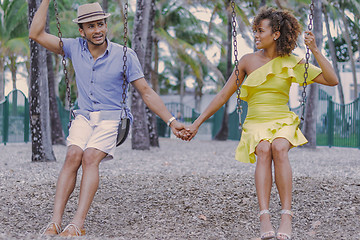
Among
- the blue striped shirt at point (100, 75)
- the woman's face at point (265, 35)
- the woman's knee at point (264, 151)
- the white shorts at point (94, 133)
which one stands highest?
the woman's face at point (265, 35)

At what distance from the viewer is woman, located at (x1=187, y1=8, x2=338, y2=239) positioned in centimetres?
347

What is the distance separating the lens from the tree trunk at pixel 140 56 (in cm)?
1029

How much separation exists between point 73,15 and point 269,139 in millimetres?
20593

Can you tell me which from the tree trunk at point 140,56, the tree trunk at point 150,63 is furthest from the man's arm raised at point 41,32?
the tree trunk at point 150,63

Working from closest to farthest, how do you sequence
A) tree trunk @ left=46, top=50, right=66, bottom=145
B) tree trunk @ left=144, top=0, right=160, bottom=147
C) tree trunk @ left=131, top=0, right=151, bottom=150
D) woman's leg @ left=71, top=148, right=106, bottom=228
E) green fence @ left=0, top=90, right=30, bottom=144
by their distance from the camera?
1. woman's leg @ left=71, top=148, right=106, bottom=228
2. tree trunk @ left=131, top=0, right=151, bottom=150
3. tree trunk @ left=144, top=0, right=160, bottom=147
4. tree trunk @ left=46, top=50, right=66, bottom=145
5. green fence @ left=0, top=90, right=30, bottom=144

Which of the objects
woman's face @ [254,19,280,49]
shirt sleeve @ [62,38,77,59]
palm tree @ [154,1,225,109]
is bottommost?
shirt sleeve @ [62,38,77,59]

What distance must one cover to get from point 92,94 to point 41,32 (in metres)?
0.63

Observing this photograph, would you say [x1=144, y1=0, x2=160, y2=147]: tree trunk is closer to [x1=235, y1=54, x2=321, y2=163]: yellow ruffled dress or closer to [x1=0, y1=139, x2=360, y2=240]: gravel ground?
[x1=0, y1=139, x2=360, y2=240]: gravel ground

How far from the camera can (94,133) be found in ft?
A: 11.7

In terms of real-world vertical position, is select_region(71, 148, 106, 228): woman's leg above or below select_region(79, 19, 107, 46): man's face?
below

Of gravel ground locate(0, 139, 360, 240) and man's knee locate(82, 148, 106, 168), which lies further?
gravel ground locate(0, 139, 360, 240)

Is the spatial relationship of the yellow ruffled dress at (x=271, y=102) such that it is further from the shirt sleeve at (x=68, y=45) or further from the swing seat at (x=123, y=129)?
the shirt sleeve at (x=68, y=45)

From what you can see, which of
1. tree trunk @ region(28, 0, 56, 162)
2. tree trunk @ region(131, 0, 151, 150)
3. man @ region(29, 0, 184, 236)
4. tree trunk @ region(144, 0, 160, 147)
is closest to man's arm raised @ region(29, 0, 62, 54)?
man @ region(29, 0, 184, 236)

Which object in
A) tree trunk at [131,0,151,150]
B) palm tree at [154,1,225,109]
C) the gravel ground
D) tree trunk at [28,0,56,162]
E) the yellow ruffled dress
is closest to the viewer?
the yellow ruffled dress
